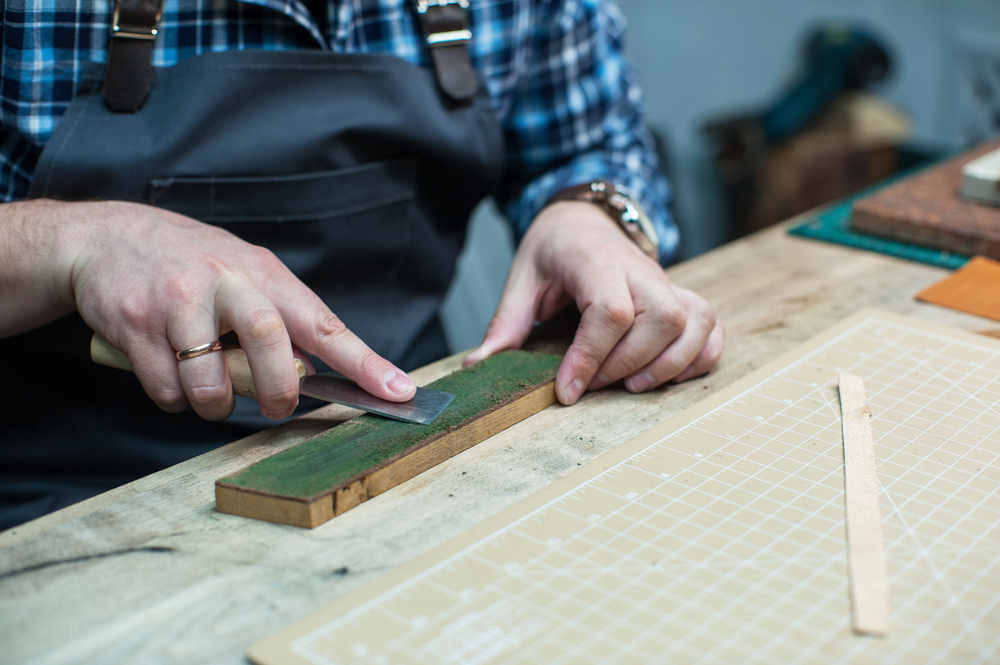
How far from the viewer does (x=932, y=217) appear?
114 cm

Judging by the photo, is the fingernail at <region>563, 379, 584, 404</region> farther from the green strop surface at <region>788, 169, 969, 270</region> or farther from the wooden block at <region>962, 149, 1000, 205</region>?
the wooden block at <region>962, 149, 1000, 205</region>

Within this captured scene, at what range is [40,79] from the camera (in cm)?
84

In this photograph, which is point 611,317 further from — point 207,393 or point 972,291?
point 972,291

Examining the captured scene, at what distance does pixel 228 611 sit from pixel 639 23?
303 centimetres

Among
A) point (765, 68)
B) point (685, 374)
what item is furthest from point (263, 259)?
point (765, 68)

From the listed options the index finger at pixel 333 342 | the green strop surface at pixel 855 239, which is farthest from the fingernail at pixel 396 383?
the green strop surface at pixel 855 239

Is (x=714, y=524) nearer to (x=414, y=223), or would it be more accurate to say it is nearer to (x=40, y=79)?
(x=414, y=223)

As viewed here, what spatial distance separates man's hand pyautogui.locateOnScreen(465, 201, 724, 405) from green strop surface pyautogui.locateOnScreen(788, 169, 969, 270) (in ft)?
1.45

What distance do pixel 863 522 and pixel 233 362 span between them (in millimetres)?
535

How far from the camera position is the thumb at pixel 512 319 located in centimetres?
88

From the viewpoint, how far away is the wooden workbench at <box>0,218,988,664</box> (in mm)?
494

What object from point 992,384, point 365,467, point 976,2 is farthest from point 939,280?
point 976,2

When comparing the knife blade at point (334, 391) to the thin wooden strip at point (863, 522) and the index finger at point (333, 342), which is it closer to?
the index finger at point (333, 342)

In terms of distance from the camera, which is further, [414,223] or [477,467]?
[414,223]
